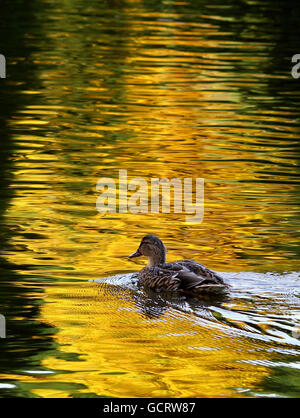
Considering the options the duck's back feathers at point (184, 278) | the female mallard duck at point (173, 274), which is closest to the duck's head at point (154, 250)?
the female mallard duck at point (173, 274)

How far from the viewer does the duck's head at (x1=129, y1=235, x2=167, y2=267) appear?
10.1 meters

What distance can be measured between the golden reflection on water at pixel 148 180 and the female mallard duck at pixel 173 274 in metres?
0.36

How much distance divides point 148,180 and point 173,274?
4759mm

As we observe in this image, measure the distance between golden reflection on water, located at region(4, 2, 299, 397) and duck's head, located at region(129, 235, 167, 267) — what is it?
1.04 feet

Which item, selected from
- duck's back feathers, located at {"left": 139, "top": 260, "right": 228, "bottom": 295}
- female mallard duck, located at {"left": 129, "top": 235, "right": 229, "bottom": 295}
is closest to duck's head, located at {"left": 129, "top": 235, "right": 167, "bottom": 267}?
female mallard duck, located at {"left": 129, "top": 235, "right": 229, "bottom": 295}

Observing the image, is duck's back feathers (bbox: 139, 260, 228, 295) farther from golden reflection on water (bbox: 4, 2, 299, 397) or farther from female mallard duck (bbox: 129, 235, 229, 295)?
golden reflection on water (bbox: 4, 2, 299, 397)

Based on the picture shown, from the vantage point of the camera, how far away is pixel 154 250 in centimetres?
1009

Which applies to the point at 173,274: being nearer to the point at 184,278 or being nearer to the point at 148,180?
the point at 184,278

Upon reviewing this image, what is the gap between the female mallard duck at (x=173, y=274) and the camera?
9.12 m

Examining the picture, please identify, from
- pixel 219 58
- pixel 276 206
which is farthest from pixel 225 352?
pixel 219 58

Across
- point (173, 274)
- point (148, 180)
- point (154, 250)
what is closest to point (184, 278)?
point (173, 274)

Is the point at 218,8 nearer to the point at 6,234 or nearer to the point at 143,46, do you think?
the point at 143,46

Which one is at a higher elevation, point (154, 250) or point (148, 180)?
point (148, 180)

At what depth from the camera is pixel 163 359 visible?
7.72m
